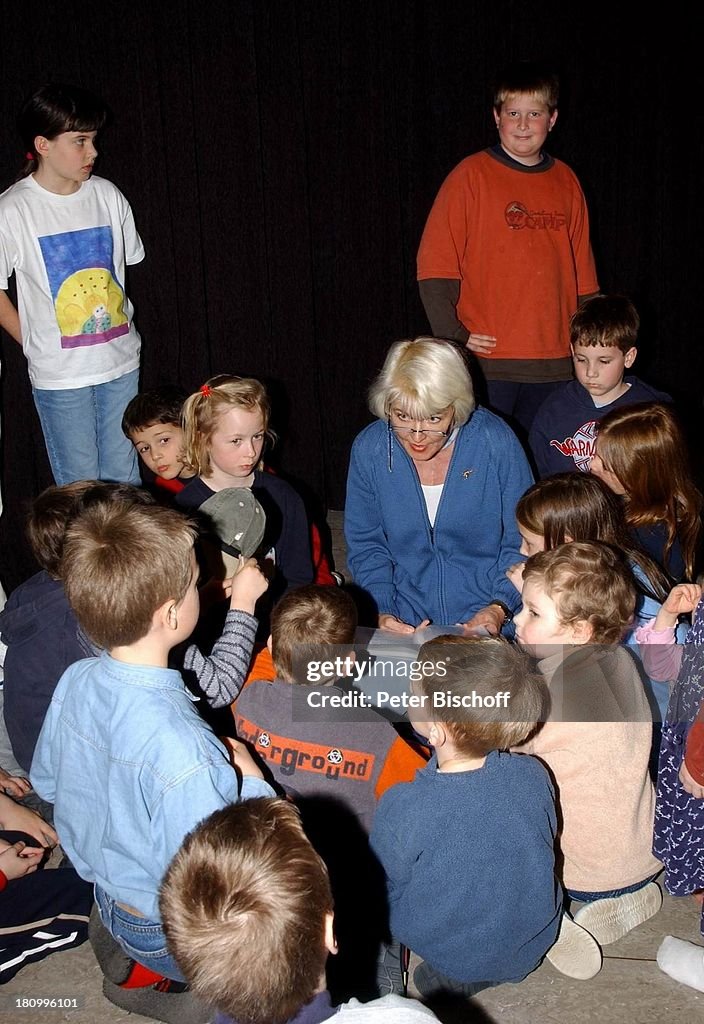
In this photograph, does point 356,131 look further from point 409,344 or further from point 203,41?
point 409,344

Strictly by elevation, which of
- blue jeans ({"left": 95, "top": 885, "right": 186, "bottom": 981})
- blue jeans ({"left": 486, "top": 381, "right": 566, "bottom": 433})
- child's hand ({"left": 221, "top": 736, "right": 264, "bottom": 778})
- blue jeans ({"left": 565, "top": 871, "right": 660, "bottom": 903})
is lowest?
blue jeans ({"left": 565, "top": 871, "right": 660, "bottom": 903})

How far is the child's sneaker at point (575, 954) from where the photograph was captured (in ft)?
6.24

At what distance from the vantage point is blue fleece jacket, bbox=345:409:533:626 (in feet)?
8.55

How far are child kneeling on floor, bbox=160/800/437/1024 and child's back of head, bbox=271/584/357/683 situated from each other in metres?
0.80

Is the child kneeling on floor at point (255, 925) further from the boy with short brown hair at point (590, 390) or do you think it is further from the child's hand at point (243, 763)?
the boy with short brown hair at point (590, 390)

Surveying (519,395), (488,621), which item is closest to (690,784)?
(488,621)

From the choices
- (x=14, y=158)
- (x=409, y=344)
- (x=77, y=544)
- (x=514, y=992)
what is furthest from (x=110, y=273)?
(x=514, y=992)

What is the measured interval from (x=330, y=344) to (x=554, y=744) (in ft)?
8.29

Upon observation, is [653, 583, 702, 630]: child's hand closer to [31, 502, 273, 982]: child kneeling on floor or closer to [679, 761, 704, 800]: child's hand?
[679, 761, 704, 800]: child's hand

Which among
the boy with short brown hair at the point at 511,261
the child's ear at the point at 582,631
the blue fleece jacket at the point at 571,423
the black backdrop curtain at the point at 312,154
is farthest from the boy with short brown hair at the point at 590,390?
the child's ear at the point at 582,631

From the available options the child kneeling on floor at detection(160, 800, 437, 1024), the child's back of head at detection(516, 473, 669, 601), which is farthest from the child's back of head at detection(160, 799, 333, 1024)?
the child's back of head at detection(516, 473, 669, 601)

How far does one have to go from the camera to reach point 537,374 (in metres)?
3.30

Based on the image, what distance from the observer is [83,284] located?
3209mm

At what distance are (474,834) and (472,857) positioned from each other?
4 cm
